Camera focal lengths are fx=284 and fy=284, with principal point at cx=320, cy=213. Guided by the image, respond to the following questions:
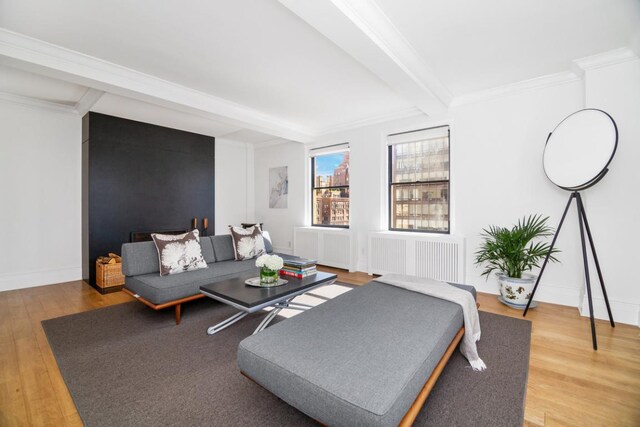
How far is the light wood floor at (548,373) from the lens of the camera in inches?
62.5

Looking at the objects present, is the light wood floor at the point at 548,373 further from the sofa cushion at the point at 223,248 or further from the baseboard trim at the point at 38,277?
the sofa cushion at the point at 223,248

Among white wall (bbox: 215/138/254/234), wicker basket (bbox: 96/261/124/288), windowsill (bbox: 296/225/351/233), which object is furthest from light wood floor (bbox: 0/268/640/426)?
white wall (bbox: 215/138/254/234)

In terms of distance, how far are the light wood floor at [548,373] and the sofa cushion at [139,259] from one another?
72cm

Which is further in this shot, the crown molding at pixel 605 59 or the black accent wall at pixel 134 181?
the black accent wall at pixel 134 181

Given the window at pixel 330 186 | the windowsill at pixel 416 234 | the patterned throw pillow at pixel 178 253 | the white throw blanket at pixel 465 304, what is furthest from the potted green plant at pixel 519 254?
the patterned throw pillow at pixel 178 253

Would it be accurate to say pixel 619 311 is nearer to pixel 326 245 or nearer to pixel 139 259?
pixel 326 245

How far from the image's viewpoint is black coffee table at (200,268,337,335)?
2223mm

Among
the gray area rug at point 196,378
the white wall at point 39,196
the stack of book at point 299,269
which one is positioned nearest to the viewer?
the gray area rug at point 196,378

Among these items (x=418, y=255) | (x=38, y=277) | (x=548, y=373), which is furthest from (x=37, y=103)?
(x=548, y=373)

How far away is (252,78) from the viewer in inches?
131

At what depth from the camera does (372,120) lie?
15.5 feet

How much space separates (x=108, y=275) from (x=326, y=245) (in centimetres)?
330

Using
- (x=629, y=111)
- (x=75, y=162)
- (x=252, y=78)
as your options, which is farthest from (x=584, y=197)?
(x=75, y=162)

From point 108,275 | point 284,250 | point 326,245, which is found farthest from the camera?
point 284,250
